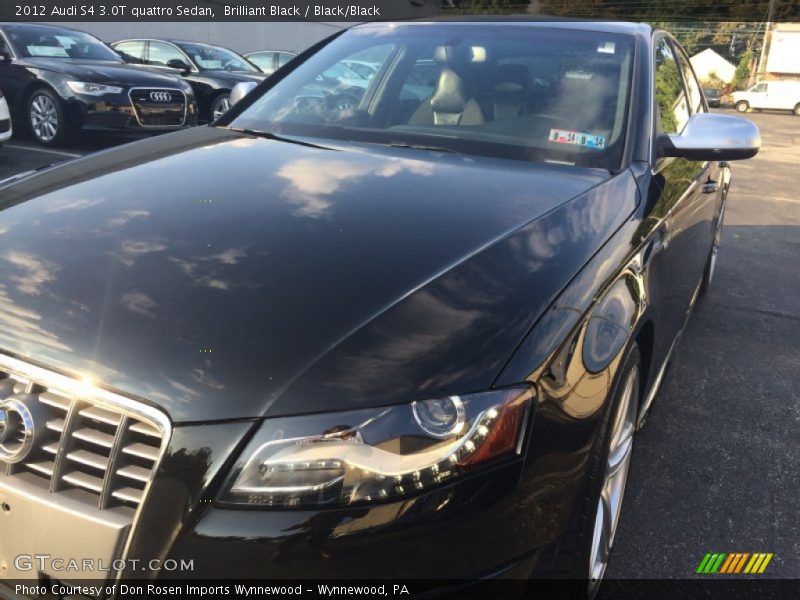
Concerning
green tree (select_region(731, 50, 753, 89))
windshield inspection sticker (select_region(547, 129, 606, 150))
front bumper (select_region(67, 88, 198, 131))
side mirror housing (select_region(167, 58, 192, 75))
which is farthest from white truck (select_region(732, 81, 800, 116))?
windshield inspection sticker (select_region(547, 129, 606, 150))

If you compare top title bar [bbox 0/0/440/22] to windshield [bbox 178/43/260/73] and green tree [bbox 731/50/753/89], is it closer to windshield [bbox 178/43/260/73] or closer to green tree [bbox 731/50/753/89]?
windshield [bbox 178/43/260/73]

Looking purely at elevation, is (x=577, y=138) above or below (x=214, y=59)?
above

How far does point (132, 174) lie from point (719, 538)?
2161 millimetres

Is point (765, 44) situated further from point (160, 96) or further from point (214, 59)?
point (160, 96)

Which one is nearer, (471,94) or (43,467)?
(43,467)

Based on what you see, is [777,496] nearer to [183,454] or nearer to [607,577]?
[607,577]

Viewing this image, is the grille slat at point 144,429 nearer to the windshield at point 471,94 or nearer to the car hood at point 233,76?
the windshield at point 471,94

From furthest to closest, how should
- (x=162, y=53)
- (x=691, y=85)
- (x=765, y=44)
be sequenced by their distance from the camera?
1. (x=765, y=44)
2. (x=162, y=53)
3. (x=691, y=85)

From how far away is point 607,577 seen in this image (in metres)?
2.12

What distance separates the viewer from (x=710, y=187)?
336cm

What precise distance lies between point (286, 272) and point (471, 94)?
5.05ft

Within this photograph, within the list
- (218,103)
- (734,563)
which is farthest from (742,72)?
(734,563)

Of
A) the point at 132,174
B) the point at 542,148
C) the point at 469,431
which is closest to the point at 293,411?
the point at 469,431

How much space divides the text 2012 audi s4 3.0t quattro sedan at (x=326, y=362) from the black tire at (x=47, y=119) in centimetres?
611
